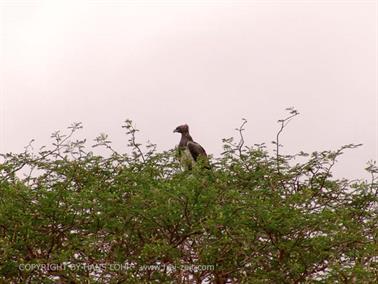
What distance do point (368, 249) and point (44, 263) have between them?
4761 millimetres

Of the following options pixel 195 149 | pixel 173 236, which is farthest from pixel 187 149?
pixel 173 236

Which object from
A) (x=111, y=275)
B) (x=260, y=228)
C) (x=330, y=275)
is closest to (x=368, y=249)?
(x=330, y=275)

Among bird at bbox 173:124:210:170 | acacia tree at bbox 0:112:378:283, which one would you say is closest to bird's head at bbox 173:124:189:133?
bird at bbox 173:124:210:170

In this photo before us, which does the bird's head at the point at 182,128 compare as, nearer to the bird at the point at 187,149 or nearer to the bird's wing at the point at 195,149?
the bird at the point at 187,149

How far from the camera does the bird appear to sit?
17391 millimetres

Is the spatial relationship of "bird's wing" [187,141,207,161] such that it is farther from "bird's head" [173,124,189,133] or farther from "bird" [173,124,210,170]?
"bird's head" [173,124,189,133]

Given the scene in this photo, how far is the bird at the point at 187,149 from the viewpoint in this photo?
17.4 meters

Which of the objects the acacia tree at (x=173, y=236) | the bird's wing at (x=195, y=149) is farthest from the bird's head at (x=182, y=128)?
the acacia tree at (x=173, y=236)

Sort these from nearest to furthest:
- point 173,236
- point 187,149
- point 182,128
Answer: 1. point 173,236
2. point 187,149
3. point 182,128

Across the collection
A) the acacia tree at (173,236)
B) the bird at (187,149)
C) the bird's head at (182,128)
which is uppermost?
the bird's head at (182,128)

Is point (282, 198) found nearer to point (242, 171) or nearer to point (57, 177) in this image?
point (242, 171)

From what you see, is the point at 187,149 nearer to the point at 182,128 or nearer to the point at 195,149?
the point at 195,149

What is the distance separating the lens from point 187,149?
18516 mm

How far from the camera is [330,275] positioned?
41.3ft
